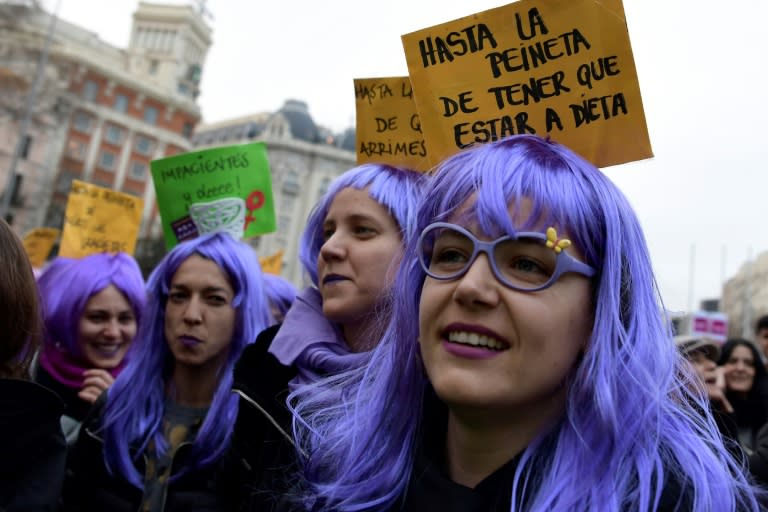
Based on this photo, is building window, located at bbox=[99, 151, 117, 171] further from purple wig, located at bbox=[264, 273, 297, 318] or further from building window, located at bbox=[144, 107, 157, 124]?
purple wig, located at bbox=[264, 273, 297, 318]

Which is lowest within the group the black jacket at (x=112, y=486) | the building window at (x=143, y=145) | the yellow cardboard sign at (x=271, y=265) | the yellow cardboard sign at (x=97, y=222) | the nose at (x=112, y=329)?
the black jacket at (x=112, y=486)

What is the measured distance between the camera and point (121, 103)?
49.6 metres

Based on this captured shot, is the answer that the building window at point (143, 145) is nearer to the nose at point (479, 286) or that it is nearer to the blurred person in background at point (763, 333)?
the blurred person in background at point (763, 333)

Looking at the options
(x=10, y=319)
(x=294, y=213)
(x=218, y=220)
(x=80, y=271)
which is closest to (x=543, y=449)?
(x=10, y=319)

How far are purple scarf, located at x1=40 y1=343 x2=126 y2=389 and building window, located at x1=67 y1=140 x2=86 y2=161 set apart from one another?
156 ft

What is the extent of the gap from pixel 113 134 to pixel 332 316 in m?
51.2

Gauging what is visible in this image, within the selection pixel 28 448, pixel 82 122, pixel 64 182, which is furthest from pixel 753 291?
pixel 28 448

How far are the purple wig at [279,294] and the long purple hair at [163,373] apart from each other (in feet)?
3.71

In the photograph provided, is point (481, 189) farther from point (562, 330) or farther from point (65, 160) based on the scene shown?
point (65, 160)

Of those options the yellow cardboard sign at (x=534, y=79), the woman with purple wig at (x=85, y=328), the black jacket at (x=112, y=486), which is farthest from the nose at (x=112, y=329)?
the yellow cardboard sign at (x=534, y=79)

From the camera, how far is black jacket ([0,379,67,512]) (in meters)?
1.97

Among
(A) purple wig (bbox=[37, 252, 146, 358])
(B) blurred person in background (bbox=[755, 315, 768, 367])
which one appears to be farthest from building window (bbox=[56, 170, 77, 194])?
(B) blurred person in background (bbox=[755, 315, 768, 367])

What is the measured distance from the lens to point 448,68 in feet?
7.04

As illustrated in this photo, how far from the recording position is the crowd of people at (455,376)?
4.94ft
